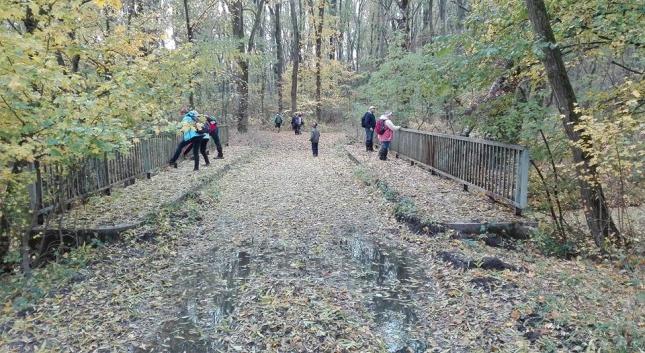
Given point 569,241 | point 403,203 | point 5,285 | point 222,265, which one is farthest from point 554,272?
point 5,285

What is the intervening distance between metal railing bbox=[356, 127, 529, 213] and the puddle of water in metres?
2.43

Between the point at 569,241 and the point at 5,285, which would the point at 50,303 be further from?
the point at 569,241

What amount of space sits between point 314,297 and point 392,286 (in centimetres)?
99

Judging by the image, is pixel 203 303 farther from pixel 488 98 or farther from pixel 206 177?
pixel 488 98

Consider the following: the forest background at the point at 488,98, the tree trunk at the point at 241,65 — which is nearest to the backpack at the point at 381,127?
the forest background at the point at 488,98

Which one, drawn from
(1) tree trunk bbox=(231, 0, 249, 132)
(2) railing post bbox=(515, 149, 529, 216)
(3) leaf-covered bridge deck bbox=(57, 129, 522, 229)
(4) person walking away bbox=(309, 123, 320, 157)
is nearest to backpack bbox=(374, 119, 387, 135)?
(3) leaf-covered bridge deck bbox=(57, 129, 522, 229)

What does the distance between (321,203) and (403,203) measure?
75.7 inches

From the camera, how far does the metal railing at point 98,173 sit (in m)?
6.34

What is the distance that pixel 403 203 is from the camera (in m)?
8.10

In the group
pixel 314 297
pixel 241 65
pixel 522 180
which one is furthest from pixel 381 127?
pixel 241 65

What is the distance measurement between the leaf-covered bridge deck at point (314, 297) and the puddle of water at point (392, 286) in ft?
0.05

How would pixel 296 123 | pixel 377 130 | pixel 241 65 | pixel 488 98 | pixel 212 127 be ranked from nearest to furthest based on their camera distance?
pixel 488 98
pixel 377 130
pixel 212 127
pixel 241 65
pixel 296 123

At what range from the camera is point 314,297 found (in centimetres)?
473

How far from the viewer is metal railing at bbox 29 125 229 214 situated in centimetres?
634
